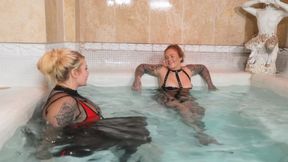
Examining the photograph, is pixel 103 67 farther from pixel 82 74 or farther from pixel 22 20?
pixel 82 74

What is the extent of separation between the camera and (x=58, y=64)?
5.51 feet

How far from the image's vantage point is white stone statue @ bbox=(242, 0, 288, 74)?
3.40 metres

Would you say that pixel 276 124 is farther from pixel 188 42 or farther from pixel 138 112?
pixel 188 42

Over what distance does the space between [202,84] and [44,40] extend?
68.8 inches

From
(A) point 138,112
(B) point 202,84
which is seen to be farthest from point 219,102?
(A) point 138,112

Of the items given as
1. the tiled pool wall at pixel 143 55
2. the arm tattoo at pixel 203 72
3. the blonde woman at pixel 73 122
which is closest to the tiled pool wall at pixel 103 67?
the tiled pool wall at pixel 143 55

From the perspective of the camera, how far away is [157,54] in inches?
153

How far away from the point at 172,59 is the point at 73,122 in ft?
5.07

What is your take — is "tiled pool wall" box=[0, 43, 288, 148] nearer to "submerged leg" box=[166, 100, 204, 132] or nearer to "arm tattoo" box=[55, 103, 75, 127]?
"arm tattoo" box=[55, 103, 75, 127]

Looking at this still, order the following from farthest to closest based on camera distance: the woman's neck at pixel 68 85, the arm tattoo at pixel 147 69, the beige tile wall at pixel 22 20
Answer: the arm tattoo at pixel 147 69, the beige tile wall at pixel 22 20, the woman's neck at pixel 68 85

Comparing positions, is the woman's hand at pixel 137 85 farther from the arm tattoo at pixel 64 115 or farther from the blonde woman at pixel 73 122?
the arm tattoo at pixel 64 115

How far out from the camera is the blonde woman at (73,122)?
1.53 m

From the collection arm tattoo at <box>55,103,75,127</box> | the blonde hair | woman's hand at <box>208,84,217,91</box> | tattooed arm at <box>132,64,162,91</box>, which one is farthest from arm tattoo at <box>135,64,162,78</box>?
arm tattoo at <box>55,103,75,127</box>

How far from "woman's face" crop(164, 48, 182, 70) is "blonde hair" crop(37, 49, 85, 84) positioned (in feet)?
4.62
